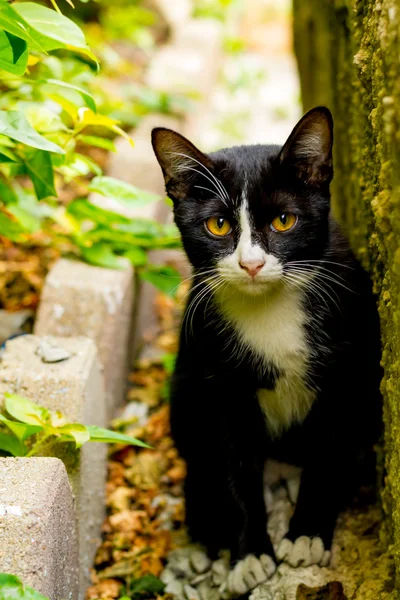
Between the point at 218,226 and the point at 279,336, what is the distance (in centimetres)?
33

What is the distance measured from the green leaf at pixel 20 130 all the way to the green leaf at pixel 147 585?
3.97ft

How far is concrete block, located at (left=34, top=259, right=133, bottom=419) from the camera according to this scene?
255 centimetres

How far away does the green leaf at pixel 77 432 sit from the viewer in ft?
5.74

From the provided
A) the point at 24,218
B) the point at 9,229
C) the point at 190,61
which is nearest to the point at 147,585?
the point at 9,229

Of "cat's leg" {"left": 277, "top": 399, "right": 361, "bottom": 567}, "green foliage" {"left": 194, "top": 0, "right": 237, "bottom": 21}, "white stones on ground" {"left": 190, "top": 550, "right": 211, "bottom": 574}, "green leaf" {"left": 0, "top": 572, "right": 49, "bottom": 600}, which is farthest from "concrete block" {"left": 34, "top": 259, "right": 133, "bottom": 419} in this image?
"green foliage" {"left": 194, "top": 0, "right": 237, "bottom": 21}

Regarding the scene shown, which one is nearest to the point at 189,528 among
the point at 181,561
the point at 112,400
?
the point at 181,561

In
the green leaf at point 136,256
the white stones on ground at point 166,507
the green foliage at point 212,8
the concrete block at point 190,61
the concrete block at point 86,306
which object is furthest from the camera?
the green foliage at point 212,8

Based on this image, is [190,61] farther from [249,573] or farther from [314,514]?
[249,573]

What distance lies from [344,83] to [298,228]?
0.93 metres

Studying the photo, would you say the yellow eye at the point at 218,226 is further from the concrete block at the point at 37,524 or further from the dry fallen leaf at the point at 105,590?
the dry fallen leaf at the point at 105,590

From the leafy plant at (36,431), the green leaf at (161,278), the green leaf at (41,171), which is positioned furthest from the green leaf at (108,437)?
the green leaf at (161,278)

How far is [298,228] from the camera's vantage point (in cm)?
183

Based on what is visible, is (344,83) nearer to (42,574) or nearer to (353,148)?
(353,148)

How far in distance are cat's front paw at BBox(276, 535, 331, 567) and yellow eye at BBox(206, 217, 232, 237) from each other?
2.78ft
